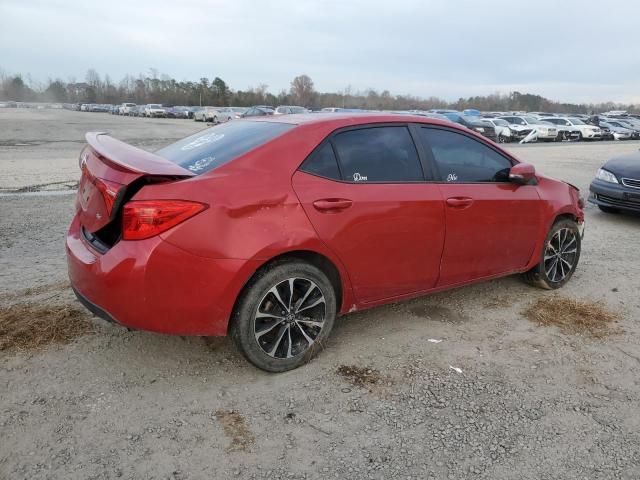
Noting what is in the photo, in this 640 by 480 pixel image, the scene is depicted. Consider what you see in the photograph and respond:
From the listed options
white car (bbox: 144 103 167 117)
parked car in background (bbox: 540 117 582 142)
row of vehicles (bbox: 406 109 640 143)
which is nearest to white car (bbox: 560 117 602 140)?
row of vehicles (bbox: 406 109 640 143)

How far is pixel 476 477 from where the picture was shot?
98.5 inches

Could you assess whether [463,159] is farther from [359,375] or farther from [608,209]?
[608,209]

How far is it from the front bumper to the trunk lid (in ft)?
23.8

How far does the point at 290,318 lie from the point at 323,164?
1.01 m

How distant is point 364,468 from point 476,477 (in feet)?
1.74

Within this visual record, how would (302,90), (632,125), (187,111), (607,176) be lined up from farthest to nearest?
1. (302,90)
2. (187,111)
3. (632,125)
4. (607,176)

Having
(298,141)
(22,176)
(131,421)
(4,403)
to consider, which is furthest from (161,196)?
(22,176)

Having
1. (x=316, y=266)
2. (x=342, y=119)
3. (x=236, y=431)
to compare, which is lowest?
(x=236, y=431)

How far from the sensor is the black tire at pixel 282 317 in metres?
3.13

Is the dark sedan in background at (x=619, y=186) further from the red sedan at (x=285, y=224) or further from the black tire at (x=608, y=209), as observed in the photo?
the red sedan at (x=285, y=224)

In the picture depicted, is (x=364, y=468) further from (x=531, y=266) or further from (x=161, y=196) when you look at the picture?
(x=531, y=266)

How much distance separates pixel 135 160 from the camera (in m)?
3.09

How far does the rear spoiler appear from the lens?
2940 mm

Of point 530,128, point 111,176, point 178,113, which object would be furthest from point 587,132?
point 178,113
